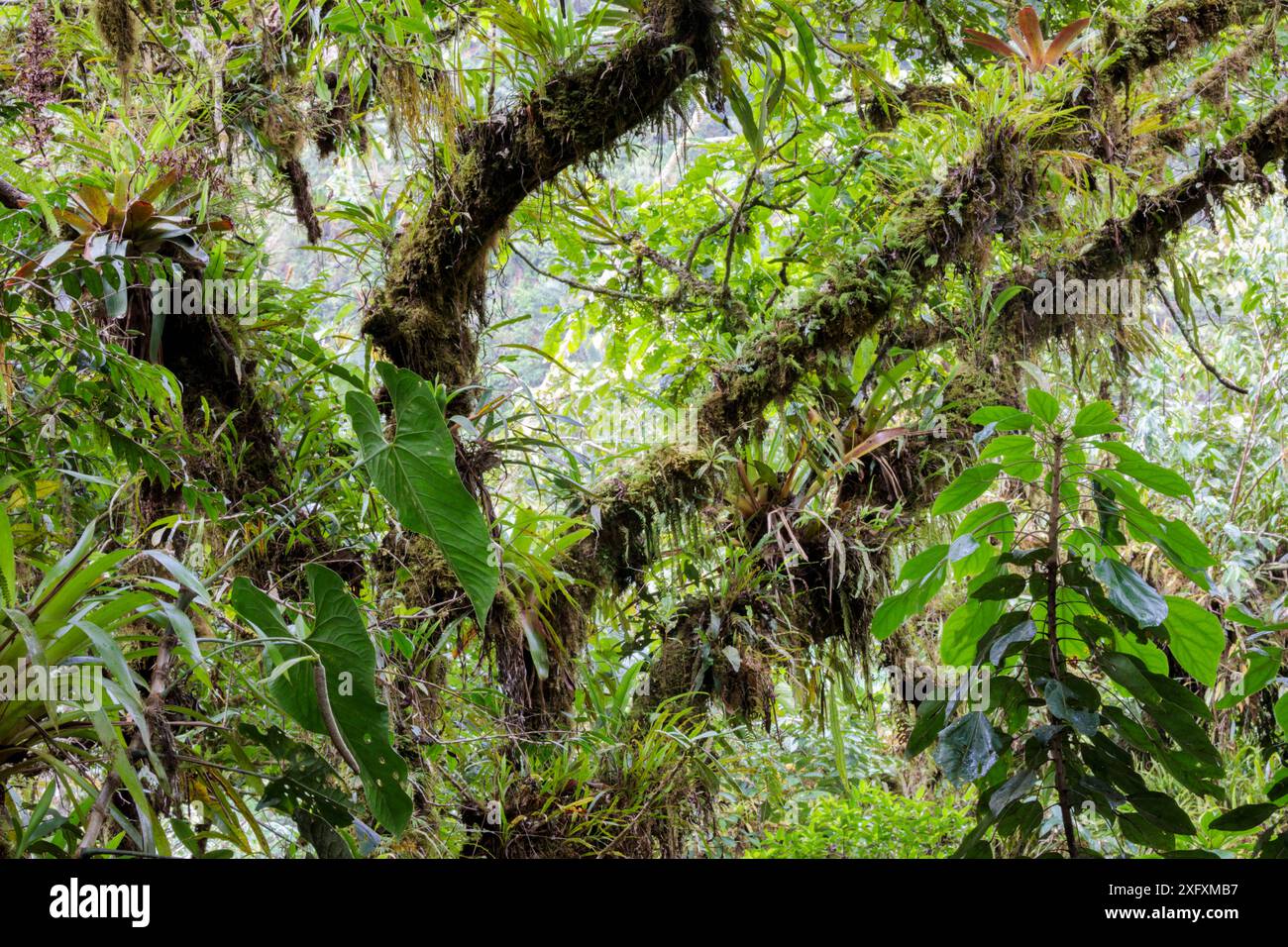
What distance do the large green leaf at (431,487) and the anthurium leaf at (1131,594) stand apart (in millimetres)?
779

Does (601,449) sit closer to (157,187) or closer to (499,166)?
(499,166)

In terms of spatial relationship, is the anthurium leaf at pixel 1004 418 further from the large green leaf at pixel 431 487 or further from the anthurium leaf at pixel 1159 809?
the large green leaf at pixel 431 487

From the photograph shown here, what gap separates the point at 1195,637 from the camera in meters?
1.10

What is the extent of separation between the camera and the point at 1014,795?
41.9 inches

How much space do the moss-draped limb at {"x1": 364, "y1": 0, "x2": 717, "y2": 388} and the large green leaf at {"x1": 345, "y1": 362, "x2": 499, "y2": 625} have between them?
31.3 inches

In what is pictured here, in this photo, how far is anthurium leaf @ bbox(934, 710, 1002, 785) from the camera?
1077 mm

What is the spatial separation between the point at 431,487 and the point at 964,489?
735 millimetres

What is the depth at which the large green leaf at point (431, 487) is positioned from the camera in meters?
1.26

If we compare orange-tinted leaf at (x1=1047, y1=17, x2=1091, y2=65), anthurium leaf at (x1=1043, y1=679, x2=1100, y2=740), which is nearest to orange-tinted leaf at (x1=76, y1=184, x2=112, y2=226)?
anthurium leaf at (x1=1043, y1=679, x2=1100, y2=740)

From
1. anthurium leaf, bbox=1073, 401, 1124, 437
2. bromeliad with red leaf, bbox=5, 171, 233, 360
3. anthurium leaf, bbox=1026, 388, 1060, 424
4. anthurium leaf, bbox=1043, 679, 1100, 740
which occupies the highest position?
bromeliad with red leaf, bbox=5, 171, 233, 360

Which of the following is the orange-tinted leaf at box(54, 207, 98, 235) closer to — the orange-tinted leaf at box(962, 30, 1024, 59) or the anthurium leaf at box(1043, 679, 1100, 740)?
the anthurium leaf at box(1043, 679, 1100, 740)

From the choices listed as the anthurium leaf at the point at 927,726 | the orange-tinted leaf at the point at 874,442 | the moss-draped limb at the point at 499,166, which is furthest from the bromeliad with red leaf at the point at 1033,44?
the anthurium leaf at the point at 927,726

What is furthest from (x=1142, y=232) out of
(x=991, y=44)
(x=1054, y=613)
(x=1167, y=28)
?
(x=1054, y=613)
